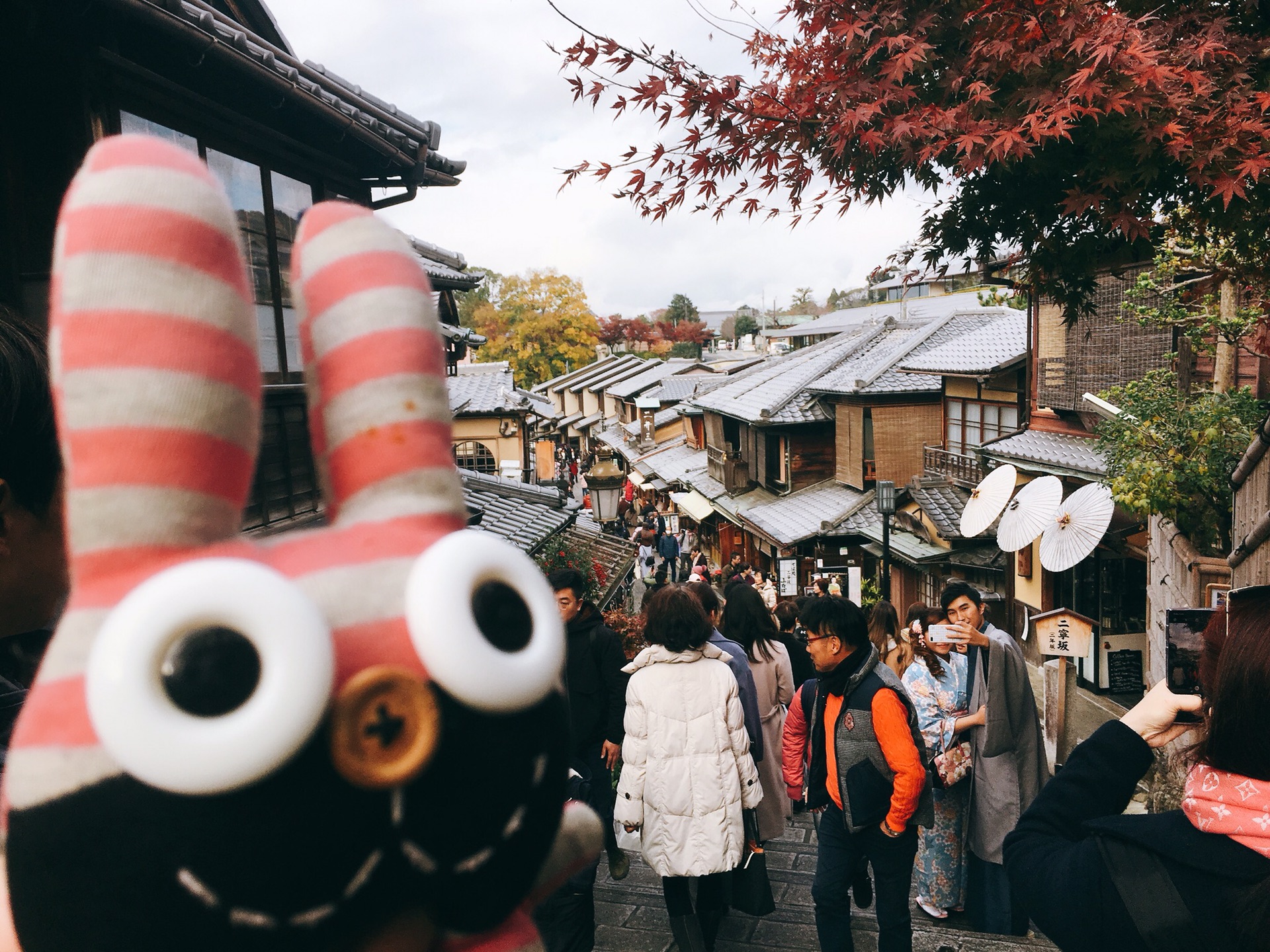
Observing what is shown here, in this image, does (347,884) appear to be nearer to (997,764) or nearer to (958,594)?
(997,764)

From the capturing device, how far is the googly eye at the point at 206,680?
99cm

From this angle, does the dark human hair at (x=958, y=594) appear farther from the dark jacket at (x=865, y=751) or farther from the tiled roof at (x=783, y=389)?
the tiled roof at (x=783, y=389)

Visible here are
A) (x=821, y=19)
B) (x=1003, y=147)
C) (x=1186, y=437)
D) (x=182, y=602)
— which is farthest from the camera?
(x=1186, y=437)

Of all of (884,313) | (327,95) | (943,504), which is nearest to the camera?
(327,95)

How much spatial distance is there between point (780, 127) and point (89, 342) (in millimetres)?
3402

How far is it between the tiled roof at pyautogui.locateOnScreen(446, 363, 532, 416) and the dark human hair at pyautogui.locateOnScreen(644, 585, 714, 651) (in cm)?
1855

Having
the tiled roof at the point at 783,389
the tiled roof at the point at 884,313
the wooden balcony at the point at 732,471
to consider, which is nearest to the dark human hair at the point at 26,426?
the tiled roof at the point at 783,389

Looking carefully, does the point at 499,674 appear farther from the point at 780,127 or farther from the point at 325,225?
the point at 780,127

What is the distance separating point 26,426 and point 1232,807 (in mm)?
2551

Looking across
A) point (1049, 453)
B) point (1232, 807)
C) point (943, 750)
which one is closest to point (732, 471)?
point (1049, 453)

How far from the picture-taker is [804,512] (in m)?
22.8

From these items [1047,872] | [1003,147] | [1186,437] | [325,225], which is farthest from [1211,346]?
[325,225]

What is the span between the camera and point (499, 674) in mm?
1172

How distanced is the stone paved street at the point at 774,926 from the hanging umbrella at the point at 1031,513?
8524 mm
